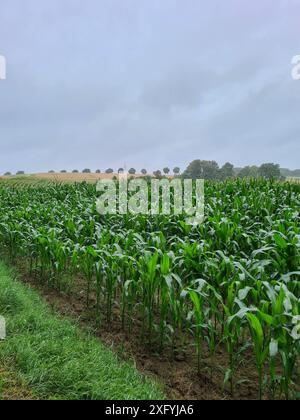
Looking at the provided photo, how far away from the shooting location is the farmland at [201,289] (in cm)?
268

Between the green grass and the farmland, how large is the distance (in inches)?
20.8

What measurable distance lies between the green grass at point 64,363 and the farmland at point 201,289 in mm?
528

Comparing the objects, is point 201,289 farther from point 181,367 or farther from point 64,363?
point 64,363

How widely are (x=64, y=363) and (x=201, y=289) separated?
4.28ft

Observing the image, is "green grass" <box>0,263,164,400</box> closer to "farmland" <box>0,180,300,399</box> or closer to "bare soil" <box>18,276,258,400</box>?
"bare soil" <box>18,276,258,400</box>

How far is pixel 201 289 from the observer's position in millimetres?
3287

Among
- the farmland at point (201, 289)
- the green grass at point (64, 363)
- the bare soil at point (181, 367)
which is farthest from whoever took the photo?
the bare soil at point (181, 367)

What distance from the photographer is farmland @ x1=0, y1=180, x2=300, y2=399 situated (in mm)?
2684

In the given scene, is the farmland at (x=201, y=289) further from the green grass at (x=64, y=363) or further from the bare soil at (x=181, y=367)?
the green grass at (x=64, y=363)

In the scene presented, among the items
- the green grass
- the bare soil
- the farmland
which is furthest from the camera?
the bare soil

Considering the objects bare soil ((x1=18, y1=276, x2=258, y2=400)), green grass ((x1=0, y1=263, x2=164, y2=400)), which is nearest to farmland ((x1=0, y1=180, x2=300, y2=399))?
bare soil ((x1=18, y1=276, x2=258, y2=400))

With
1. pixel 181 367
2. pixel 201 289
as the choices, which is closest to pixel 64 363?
pixel 181 367

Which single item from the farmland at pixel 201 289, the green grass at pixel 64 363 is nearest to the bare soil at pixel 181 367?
the farmland at pixel 201 289

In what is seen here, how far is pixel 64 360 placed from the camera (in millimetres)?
2883
